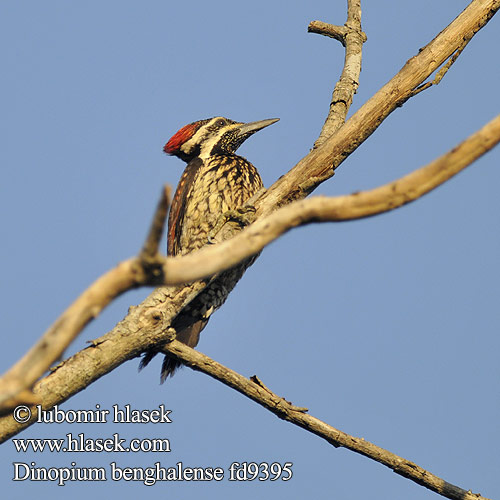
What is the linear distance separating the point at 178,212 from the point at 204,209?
0.25 m

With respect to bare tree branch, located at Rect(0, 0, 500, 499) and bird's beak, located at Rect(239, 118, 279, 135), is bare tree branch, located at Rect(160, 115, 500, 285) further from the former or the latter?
bird's beak, located at Rect(239, 118, 279, 135)

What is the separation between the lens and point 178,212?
6.11 meters

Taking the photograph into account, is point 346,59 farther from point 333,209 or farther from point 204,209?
point 333,209

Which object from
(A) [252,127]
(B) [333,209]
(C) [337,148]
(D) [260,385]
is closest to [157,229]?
(B) [333,209]

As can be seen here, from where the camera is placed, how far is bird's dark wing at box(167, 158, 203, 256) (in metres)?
6.11

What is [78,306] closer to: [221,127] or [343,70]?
[343,70]

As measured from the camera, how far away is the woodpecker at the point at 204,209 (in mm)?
5812

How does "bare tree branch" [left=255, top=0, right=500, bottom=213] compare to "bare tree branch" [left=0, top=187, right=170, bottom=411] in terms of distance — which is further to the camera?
"bare tree branch" [left=255, top=0, right=500, bottom=213]

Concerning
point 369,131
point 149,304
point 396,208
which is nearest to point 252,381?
point 149,304

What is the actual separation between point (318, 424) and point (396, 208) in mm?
2034

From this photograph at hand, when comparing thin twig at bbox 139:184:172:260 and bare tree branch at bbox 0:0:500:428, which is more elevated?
bare tree branch at bbox 0:0:500:428

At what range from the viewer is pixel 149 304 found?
4449mm

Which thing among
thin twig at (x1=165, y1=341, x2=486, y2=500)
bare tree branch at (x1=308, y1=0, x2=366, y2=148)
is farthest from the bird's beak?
thin twig at (x1=165, y1=341, x2=486, y2=500)

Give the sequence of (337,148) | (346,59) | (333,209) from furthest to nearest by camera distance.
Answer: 1. (346,59)
2. (337,148)
3. (333,209)
